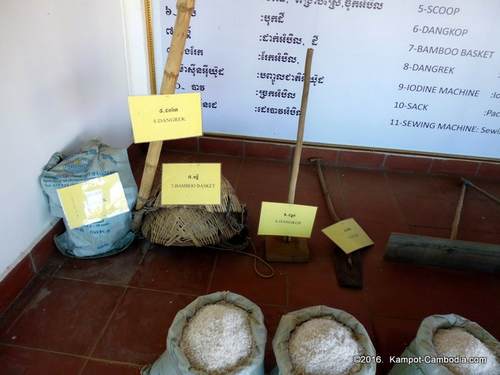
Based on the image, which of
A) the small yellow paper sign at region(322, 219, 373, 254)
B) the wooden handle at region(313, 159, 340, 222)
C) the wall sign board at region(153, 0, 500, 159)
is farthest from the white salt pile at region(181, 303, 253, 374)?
the wall sign board at region(153, 0, 500, 159)

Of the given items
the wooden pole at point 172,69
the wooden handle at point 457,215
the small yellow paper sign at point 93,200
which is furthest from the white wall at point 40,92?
the wooden handle at point 457,215

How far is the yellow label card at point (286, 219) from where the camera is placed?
1149mm

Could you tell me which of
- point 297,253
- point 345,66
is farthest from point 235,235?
point 345,66

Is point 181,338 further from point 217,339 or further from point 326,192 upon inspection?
point 326,192

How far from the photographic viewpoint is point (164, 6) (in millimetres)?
1483

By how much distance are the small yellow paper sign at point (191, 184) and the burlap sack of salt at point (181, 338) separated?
390 millimetres

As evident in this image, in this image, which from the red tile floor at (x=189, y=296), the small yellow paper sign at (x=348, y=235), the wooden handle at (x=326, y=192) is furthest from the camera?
the wooden handle at (x=326, y=192)

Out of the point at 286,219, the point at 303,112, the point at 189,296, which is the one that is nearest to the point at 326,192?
the point at 286,219

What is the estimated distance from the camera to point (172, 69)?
102cm

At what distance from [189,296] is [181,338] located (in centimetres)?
36

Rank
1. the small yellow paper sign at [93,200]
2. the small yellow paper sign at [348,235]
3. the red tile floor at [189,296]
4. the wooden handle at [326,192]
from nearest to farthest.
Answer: the red tile floor at [189,296] < the small yellow paper sign at [93,200] < the small yellow paper sign at [348,235] < the wooden handle at [326,192]

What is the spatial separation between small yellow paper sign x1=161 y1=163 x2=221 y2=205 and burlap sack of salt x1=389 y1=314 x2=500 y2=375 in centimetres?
62

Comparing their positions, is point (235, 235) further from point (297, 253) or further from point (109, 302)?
point (109, 302)

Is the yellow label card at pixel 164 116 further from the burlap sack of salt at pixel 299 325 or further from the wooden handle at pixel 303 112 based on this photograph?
the burlap sack of salt at pixel 299 325
